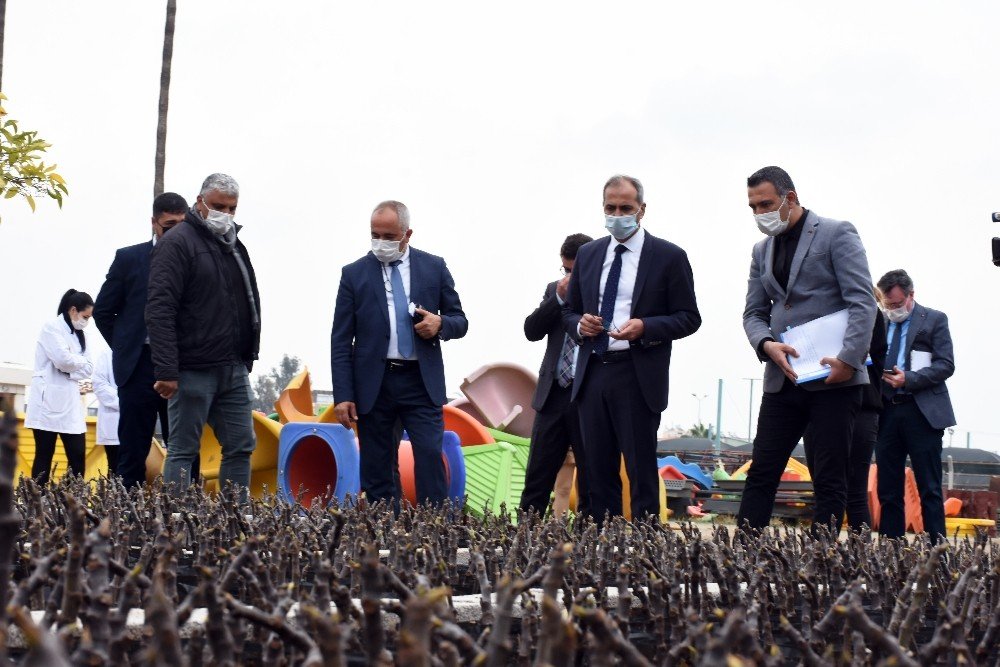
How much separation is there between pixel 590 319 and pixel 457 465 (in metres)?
3.43

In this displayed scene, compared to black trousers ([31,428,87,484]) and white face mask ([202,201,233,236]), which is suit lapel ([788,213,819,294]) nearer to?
white face mask ([202,201,233,236])

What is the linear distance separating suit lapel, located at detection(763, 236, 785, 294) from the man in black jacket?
9.52 ft

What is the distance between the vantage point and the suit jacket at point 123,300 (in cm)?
778

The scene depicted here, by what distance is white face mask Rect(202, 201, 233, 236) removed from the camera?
7.23 m

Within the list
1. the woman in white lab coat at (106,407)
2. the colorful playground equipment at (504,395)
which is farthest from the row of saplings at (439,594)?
the colorful playground equipment at (504,395)

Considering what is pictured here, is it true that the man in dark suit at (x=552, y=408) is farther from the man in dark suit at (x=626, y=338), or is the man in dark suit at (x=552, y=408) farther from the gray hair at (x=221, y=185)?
the gray hair at (x=221, y=185)

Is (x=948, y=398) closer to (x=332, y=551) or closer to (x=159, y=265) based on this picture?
(x=159, y=265)

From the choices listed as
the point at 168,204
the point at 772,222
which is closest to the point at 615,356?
the point at 772,222

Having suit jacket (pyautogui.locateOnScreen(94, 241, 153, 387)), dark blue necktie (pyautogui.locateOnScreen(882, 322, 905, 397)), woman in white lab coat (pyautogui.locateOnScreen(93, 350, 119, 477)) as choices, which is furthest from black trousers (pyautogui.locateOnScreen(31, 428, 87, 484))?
dark blue necktie (pyautogui.locateOnScreen(882, 322, 905, 397))

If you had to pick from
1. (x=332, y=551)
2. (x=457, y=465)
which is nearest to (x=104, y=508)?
(x=332, y=551)

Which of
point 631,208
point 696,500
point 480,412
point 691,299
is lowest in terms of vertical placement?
point 696,500

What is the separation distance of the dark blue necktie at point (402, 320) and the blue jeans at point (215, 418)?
0.93 m

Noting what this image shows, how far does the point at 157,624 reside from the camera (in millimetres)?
1532

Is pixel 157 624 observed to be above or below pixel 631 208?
below
